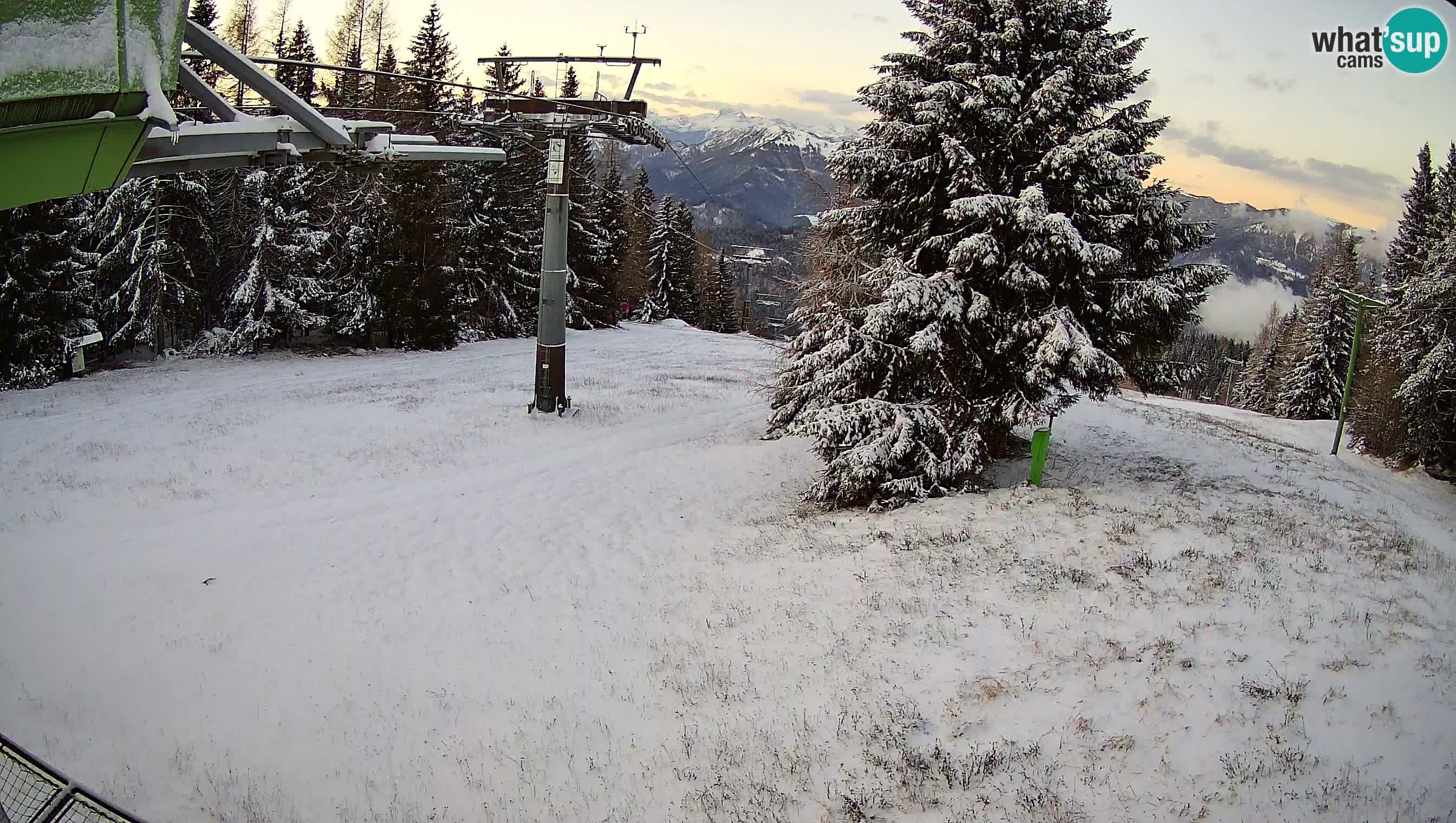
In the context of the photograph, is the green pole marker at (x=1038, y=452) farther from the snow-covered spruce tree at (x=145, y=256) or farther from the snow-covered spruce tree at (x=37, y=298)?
the snow-covered spruce tree at (x=145, y=256)

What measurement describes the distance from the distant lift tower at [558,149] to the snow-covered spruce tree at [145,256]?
669 inches

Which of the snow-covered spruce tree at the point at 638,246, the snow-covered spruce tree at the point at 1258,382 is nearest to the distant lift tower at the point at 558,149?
the snow-covered spruce tree at the point at 638,246

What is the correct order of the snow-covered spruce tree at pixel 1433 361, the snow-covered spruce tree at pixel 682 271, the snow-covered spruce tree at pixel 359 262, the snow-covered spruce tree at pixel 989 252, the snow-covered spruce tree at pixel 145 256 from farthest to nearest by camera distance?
the snow-covered spruce tree at pixel 682 271
the snow-covered spruce tree at pixel 359 262
the snow-covered spruce tree at pixel 145 256
the snow-covered spruce tree at pixel 1433 361
the snow-covered spruce tree at pixel 989 252

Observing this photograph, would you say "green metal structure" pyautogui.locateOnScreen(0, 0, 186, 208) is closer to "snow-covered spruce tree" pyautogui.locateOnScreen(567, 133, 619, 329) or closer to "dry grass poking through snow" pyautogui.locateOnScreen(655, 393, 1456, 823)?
"dry grass poking through snow" pyautogui.locateOnScreen(655, 393, 1456, 823)

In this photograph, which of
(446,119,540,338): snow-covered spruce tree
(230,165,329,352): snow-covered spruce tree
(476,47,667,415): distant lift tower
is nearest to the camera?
(476,47,667,415): distant lift tower

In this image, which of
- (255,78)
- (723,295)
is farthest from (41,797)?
(723,295)

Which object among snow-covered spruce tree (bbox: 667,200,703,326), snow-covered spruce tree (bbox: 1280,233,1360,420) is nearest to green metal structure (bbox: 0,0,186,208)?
snow-covered spruce tree (bbox: 1280,233,1360,420)

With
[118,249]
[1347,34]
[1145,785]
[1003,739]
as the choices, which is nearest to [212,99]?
[1003,739]

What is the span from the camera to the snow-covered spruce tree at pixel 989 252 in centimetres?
1178

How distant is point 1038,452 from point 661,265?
5530 cm

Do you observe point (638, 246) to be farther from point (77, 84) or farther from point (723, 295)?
point (77, 84)

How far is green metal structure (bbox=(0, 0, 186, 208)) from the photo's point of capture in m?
→ 2.85

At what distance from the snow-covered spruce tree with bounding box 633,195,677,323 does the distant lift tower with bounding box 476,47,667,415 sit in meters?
45.0

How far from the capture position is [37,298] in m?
22.5
